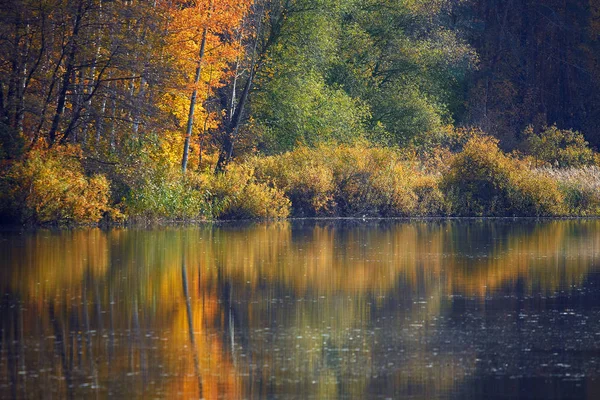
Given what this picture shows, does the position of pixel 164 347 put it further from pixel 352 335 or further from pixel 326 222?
pixel 326 222

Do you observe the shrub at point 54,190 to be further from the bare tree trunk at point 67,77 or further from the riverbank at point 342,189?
the bare tree trunk at point 67,77

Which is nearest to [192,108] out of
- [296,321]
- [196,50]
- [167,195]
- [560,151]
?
[196,50]

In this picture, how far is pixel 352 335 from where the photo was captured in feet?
40.9

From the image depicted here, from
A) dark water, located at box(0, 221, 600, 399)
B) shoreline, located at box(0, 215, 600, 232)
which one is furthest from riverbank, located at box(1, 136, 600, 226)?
dark water, located at box(0, 221, 600, 399)

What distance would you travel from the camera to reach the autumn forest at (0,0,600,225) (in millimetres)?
30969

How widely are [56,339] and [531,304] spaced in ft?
22.1

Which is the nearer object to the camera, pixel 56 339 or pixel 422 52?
pixel 56 339

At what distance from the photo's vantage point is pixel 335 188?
38.6 metres

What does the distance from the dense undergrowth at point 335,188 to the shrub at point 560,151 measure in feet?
3.89

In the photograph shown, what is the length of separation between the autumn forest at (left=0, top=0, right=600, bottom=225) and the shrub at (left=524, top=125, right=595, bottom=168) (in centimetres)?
10

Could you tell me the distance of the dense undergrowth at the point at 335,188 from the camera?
3206cm

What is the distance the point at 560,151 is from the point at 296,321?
35.1 meters

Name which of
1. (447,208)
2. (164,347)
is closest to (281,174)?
(447,208)

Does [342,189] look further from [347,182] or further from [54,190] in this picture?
[54,190]
